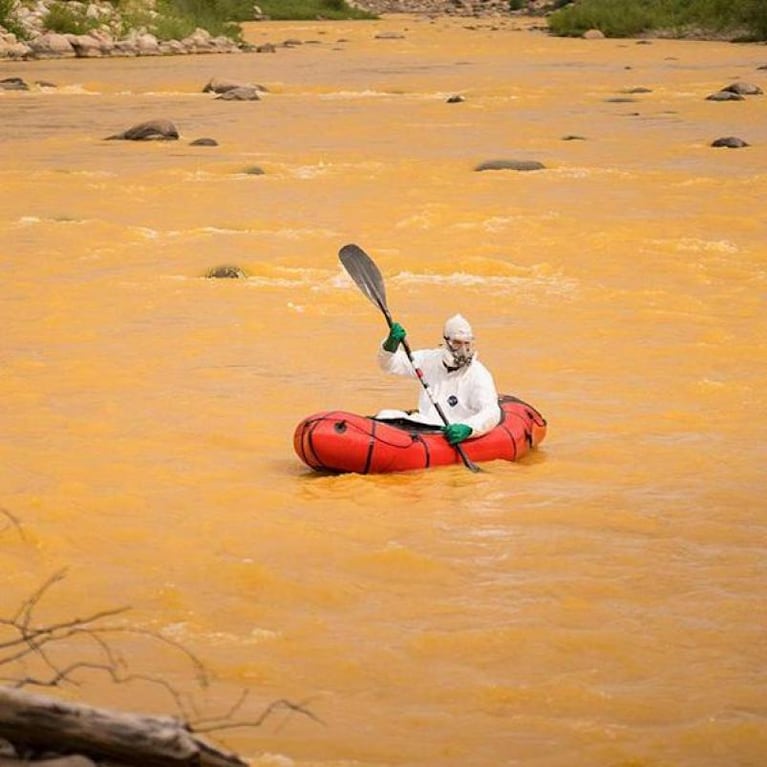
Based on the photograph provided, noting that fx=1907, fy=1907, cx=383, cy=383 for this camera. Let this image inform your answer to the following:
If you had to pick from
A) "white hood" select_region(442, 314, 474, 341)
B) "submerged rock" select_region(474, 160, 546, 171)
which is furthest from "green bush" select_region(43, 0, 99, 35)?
"white hood" select_region(442, 314, 474, 341)

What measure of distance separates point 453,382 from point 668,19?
43895mm

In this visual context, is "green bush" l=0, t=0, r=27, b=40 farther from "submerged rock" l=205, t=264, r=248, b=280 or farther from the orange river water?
"submerged rock" l=205, t=264, r=248, b=280

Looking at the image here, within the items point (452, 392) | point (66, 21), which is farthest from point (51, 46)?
point (452, 392)

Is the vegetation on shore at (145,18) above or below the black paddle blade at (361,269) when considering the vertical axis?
below

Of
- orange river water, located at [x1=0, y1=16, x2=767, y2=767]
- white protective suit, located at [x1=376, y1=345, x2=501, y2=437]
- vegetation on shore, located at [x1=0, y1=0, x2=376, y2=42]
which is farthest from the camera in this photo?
vegetation on shore, located at [x1=0, y1=0, x2=376, y2=42]

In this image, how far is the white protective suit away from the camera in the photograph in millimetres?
9805

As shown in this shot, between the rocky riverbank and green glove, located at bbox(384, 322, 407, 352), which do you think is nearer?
green glove, located at bbox(384, 322, 407, 352)

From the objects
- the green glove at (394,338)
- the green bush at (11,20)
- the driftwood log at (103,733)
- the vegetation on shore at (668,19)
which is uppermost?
the driftwood log at (103,733)

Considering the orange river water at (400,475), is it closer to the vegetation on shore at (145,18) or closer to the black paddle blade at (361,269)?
the black paddle blade at (361,269)

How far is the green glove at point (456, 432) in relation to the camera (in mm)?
9625

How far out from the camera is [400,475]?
9648mm

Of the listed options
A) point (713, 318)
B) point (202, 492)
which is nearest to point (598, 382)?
point (713, 318)

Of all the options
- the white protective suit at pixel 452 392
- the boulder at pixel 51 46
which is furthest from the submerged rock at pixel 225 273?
the boulder at pixel 51 46

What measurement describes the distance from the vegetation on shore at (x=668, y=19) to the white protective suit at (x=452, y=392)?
40.5 meters
